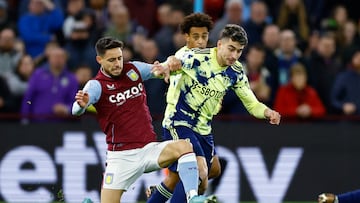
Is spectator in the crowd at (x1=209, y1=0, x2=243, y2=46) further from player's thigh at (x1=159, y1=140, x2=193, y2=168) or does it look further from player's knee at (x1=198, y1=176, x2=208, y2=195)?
player's thigh at (x1=159, y1=140, x2=193, y2=168)

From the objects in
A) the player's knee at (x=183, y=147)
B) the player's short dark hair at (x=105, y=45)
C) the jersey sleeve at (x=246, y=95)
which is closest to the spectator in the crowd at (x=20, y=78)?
the player's short dark hair at (x=105, y=45)

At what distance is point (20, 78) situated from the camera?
67.6 feet

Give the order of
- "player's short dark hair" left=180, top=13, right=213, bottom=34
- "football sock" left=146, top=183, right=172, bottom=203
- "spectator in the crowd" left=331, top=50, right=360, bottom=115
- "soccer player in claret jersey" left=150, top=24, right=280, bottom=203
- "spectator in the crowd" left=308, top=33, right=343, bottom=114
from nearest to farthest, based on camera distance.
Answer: "soccer player in claret jersey" left=150, top=24, right=280, bottom=203, "football sock" left=146, top=183, right=172, bottom=203, "player's short dark hair" left=180, top=13, right=213, bottom=34, "spectator in the crowd" left=331, top=50, right=360, bottom=115, "spectator in the crowd" left=308, top=33, right=343, bottom=114

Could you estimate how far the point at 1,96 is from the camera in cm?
2030

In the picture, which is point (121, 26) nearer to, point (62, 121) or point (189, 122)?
point (62, 121)

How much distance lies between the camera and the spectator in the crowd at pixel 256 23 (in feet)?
69.7

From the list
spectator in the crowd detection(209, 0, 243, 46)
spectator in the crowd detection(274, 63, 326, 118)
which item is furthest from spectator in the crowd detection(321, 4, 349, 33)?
spectator in the crowd detection(274, 63, 326, 118)

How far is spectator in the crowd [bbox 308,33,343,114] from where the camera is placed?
67.7 ft

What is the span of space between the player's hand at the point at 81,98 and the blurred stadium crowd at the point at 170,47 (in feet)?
18.3

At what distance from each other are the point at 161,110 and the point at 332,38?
3.14m

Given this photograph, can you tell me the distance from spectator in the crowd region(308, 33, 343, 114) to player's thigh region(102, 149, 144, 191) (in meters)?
6.31

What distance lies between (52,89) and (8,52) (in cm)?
131

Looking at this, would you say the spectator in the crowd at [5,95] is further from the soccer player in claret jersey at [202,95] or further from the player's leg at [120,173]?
the player's leg at [120,173]

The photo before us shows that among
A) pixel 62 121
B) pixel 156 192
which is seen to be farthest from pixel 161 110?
pixel 156 192
